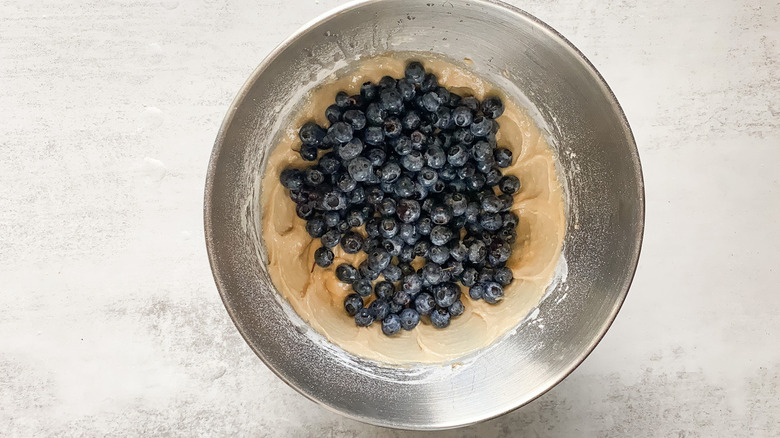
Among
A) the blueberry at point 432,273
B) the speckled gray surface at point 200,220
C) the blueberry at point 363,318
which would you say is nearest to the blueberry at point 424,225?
the blueberry at point 432,273

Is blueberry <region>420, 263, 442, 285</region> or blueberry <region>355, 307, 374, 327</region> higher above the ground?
blueberry <region>420, 263, 442, 285</region>

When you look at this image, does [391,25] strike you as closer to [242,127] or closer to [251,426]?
[242,127]

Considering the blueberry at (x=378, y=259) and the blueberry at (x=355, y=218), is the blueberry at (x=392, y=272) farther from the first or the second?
the blueberry at (x=355, y=218)

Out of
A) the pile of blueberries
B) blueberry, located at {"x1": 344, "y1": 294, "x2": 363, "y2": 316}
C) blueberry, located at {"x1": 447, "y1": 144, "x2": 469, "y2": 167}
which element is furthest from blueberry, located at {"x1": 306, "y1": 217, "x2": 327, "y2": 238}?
blueberry, located at {"x1": 447, "y1": 144, "x2": 469, "y2": 167}

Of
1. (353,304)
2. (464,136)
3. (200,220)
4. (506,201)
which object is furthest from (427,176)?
(200,220)

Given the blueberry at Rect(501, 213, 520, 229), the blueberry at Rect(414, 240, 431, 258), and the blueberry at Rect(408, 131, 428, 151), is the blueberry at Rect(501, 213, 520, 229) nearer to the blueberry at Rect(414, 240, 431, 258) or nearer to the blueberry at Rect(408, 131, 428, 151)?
the blueberry at Rect(414, 240, 431, 258)
